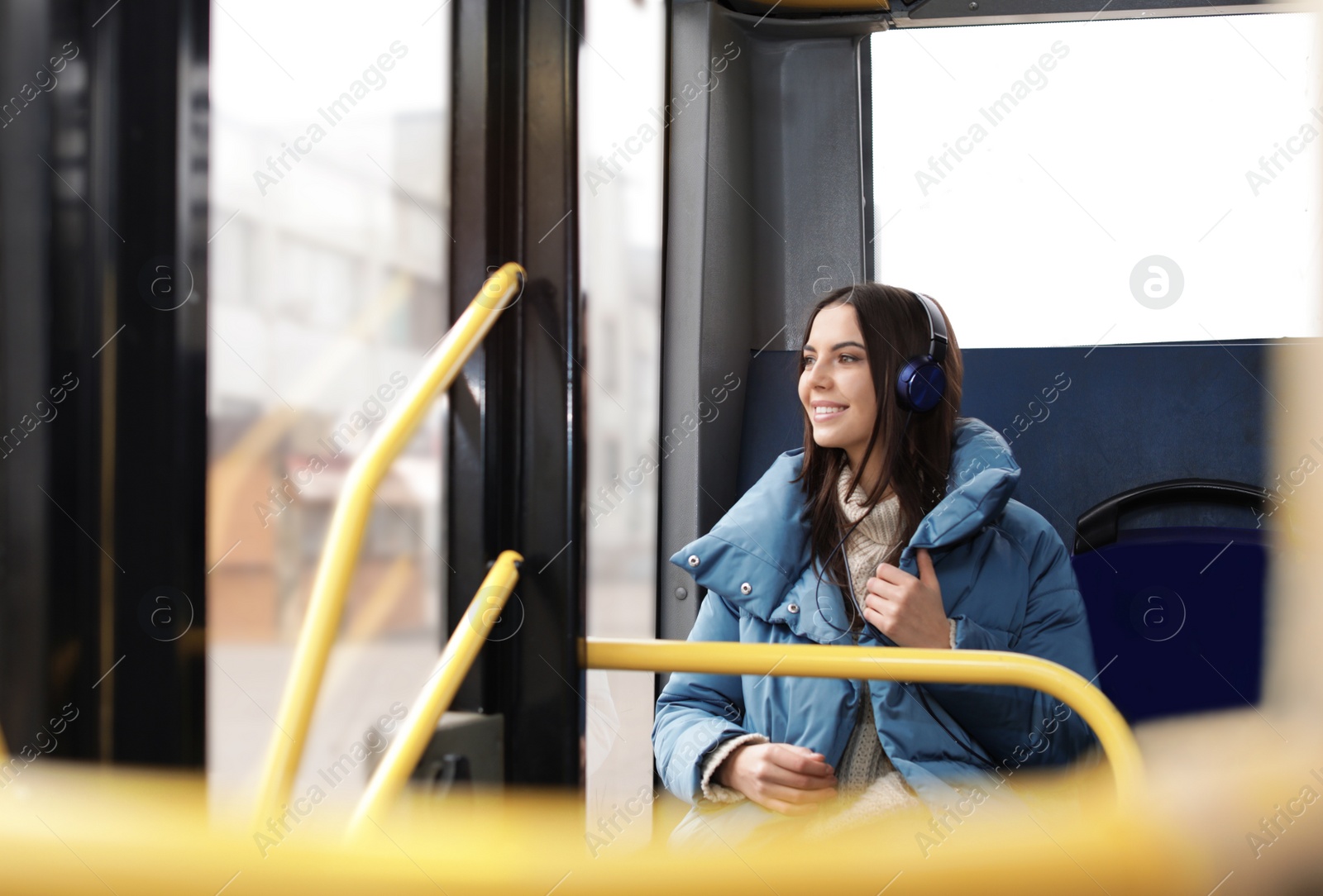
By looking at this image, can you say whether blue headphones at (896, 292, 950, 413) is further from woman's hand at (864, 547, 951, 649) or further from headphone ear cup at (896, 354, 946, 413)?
woman's hand at (864, 547, 951, 649)

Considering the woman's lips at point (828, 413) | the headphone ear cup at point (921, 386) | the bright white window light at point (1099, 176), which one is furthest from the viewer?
the bright white window light at point (1099, 176)

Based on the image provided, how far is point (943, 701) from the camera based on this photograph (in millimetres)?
1494

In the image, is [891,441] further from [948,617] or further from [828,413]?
[948,617]

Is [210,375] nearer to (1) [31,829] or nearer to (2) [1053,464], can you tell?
(1) [31,829]

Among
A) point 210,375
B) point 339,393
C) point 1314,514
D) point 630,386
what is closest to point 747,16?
point 630,386

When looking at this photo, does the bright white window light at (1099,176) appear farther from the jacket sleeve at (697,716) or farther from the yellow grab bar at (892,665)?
the yellow grab bar at (892,665)

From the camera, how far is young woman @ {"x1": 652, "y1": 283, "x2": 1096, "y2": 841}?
1458mm

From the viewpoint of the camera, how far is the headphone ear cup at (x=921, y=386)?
1625 millimetres

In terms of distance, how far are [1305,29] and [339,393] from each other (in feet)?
7.68

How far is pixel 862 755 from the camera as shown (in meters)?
1.52

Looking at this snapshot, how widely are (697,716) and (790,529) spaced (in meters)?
0.33

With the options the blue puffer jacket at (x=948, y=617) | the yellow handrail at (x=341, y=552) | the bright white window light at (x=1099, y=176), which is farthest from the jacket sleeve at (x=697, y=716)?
the bright white window light at (x=1099, y=176)

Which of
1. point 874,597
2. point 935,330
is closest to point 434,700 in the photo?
point 874,597

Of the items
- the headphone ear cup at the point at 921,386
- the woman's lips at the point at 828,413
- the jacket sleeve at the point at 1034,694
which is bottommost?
the jacket sleeve at the point at 1034,694
